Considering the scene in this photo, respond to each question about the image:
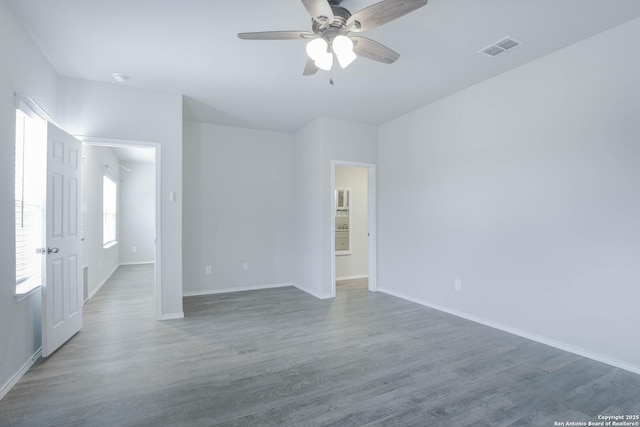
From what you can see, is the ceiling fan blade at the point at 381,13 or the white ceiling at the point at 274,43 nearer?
the ceiling fan blade at the point at 381,13

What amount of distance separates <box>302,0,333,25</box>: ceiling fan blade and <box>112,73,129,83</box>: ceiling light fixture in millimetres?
2498

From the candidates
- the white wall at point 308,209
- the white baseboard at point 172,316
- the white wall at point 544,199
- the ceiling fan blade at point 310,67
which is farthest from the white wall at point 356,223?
the ceiling fan blade at point 310,67

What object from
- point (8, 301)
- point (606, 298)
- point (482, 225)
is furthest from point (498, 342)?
point (8, 301)

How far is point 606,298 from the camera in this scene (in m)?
2.66

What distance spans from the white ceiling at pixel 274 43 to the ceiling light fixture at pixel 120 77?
0.07m

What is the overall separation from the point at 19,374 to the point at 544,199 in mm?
4727

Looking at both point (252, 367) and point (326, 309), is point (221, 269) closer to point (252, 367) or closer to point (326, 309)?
point (326, 309)

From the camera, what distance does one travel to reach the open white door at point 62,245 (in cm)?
284

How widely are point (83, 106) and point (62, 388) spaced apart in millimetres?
2850

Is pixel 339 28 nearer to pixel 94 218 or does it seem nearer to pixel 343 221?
pixel 343 221

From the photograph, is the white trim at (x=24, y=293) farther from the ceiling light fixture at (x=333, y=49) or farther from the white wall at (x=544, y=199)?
the white wall at (x=544, y=199)

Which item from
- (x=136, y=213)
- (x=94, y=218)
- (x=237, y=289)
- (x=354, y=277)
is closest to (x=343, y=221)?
(x=354, y=277)

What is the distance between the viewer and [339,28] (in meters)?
2.11

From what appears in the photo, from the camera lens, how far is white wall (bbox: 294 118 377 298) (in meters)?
4.81
